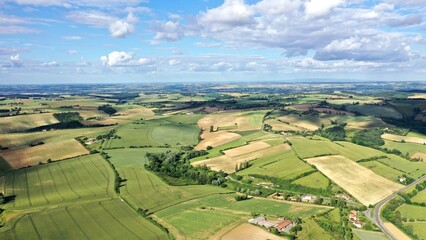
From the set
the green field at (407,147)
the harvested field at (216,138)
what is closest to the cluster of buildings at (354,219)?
the green field at (407,147)

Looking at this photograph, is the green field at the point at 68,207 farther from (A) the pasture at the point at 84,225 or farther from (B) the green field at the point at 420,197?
(B) the green field at the point at 420,197

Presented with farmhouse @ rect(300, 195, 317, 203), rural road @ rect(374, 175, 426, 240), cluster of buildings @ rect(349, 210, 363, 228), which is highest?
cluster of buildings @ rect(349, 210, 363, 228)

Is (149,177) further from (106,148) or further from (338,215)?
(338,215)

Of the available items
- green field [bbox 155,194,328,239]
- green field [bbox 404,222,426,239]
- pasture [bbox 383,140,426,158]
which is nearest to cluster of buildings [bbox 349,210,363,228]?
green field [bbox 155,194,328,239]

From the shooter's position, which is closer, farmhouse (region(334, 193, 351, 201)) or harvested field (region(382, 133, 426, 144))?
farmhouse (region(334, 193, 351, 201))

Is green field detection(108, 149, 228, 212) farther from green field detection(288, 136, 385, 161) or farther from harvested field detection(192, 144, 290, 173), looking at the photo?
green field detection(288, 136, 385, 161)

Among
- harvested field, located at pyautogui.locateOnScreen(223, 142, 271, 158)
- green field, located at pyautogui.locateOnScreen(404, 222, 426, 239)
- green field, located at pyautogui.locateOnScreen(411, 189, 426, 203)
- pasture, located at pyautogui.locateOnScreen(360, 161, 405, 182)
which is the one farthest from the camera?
harvested field, located at pyautogui.locateOnScreen(223, 142, 271, 158)

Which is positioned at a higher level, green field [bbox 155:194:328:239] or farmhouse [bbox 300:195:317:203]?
green field [bbox 155:194:328:239]
